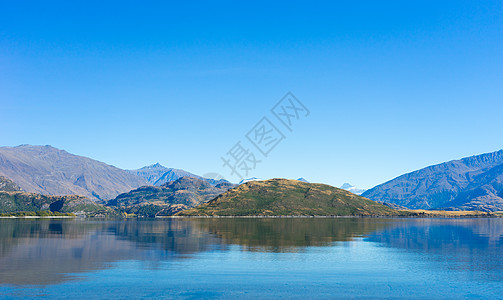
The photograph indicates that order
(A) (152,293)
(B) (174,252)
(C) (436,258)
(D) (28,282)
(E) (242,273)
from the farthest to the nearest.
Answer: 1. (B) (174,252)
2. (C) (436,258)
3. (E) (242,273)
4. (D) (28,282)
5. (A) (152,293)

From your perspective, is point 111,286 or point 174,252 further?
point 174,252

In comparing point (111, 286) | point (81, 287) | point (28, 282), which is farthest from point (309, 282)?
point (28, 282)

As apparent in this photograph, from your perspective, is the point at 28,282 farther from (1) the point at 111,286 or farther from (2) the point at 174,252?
(2) the point at 174,252

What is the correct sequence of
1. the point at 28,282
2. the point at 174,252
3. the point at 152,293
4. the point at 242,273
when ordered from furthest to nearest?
the point at 174,252, the point at 242,273, the point at 28,282, the point at 152,293

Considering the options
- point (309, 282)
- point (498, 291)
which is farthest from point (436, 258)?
point (309, 282)

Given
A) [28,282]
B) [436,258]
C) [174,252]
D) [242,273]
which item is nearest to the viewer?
[28,282]

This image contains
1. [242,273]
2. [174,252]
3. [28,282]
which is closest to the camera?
[28,282]

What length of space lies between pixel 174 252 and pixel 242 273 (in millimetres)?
39498

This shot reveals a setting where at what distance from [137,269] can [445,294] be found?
2223 inches

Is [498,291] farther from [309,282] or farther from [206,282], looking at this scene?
[206,282]

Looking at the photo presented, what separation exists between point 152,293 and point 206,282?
11.2 meters

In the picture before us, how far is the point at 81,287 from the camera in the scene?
64312 mm

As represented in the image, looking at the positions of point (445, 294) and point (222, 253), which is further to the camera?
point (222, 253)

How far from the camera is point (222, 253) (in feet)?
361
